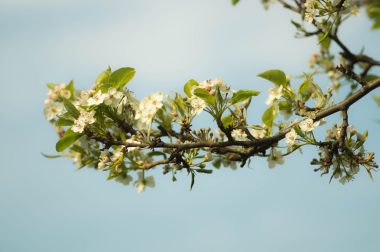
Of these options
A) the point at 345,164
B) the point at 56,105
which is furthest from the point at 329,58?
the point at 56,105

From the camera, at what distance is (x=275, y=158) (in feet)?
13.7

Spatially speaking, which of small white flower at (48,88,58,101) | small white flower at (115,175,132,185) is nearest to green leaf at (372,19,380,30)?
small white flower at (115,175,132,185)

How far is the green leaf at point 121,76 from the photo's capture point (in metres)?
3.48

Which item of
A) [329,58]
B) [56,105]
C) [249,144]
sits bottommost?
[249,144]

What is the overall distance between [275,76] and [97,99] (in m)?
1.44

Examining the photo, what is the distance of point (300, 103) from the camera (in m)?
3.72

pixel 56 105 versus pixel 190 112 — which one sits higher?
pixel 56 105

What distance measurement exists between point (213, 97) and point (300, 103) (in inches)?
34.4

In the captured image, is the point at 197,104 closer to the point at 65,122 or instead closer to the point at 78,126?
the point at 78,126

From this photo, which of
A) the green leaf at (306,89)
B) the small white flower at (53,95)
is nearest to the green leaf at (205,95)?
the green leaf at (306,89)

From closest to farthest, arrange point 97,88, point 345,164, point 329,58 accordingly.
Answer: point 97,88
point 345,164
point 329,58

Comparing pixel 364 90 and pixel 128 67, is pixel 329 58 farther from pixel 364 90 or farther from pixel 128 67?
pixel 128 67

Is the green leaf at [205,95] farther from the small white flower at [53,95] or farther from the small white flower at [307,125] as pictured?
the small white flower at [53,95]

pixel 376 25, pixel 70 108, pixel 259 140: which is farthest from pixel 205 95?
pixel 376 25
